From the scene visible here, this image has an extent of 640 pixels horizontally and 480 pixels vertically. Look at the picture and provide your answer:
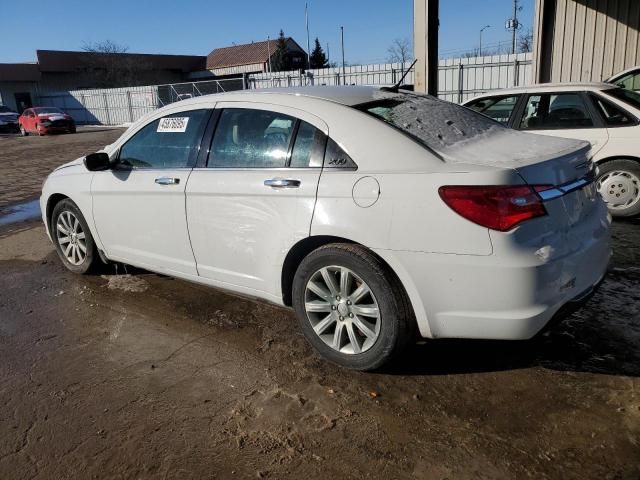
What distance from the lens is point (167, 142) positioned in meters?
4.10

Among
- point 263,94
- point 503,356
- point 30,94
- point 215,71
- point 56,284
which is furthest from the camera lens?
point 215,71

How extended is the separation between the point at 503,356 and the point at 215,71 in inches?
2298

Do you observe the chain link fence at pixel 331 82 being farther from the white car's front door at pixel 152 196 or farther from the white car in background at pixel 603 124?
the white car's front door at pixel 152 196

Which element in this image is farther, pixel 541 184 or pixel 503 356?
pixel 503 356

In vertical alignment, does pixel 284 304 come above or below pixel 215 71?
below

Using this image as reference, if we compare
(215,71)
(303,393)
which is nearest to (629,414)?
(303,393)

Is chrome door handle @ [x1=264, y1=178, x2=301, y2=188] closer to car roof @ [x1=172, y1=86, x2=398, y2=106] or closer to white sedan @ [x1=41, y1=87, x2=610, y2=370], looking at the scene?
white sedan @ [x1=41, y1=87, x2=610, y2=370]

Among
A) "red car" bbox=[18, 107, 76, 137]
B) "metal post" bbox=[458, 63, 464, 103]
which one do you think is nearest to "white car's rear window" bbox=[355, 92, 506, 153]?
"metal post" bbox=[458, 63, 464, 103]

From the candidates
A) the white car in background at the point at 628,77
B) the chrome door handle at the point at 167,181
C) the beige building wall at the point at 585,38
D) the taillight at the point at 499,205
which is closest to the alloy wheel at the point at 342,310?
the taillight at the point at 499,205

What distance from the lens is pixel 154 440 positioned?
2682mm

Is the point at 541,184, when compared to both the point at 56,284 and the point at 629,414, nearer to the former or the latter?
the point at 629,414

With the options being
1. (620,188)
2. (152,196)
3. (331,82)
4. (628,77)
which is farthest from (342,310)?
(331,82)

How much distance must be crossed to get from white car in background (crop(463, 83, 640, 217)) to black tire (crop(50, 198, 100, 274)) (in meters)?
5.10

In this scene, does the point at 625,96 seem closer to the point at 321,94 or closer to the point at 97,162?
the point at 321,94
